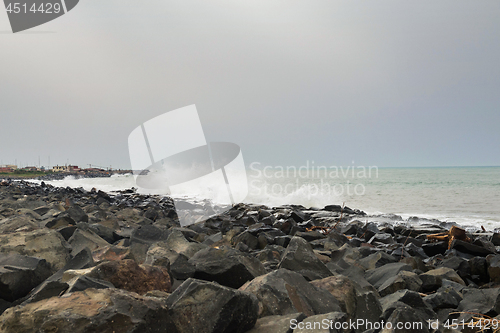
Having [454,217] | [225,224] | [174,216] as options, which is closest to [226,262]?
[225,224]

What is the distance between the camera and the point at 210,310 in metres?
1.16

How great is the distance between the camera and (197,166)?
7680mm

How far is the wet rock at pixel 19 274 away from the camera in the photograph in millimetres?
1559

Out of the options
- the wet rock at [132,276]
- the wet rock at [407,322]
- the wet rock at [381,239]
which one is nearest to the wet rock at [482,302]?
the wet rock at [407,322]

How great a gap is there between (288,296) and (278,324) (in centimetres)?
22

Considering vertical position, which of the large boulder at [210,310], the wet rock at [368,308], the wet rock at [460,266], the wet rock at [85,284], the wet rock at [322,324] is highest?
the wet rock at [85,284]

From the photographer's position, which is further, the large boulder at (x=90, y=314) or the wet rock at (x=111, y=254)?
the wet rock at (x=111, y=254)

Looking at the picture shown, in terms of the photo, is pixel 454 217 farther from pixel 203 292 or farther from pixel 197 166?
pixel 203 292

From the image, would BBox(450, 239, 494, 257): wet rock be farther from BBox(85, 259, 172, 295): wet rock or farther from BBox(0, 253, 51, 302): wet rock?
BBox(0, 253, 51, 302): wet rock

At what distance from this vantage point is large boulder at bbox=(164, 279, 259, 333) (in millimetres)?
1136

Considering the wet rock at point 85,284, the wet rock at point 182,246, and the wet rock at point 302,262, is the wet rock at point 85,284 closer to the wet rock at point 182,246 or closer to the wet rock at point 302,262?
the wet rock at point 182,246

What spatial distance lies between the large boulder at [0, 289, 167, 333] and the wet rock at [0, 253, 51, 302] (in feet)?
1.64

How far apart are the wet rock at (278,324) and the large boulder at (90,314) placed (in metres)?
0.36

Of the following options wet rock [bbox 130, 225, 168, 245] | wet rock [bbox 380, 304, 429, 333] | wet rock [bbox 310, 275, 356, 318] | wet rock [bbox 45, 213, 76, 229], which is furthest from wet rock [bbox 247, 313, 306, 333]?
wet rock [bbox 45, 213, 76, 229]
